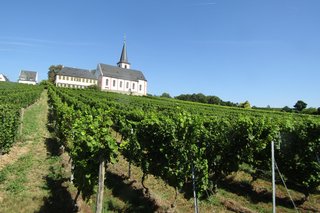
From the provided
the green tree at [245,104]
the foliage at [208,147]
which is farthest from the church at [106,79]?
the foliage at [208,147]

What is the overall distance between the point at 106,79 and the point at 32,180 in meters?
89.4

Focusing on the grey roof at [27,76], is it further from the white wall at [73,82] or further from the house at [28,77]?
the white wall at [73,82]

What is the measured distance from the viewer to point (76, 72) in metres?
101

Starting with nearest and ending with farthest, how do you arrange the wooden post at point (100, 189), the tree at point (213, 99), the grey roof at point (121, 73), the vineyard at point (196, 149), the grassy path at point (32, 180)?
1. the wooden post at point (100, 189)
2. the vineyard at point (196, 149)
3. the grassy path at point (32, 180)
4. the tree at point (213, 99)
5. the grey roof at point (121, 73)

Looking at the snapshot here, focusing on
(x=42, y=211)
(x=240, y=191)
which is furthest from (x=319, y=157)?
(x=42, y=211)

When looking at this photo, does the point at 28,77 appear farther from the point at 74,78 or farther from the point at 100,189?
the point at 100,189

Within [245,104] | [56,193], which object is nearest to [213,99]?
[245,104]

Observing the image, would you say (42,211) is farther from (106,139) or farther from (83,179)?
(106,139)

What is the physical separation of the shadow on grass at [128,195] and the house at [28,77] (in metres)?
112

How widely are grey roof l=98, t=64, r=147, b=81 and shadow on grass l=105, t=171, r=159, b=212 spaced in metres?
88.8

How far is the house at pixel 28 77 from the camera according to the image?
114625 mm

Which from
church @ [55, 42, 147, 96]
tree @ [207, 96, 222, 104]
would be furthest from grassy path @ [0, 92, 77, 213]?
church @ [55, 42, 147, 96]

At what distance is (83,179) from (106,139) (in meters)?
1.56

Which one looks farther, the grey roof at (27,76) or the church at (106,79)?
the grey roof at (27,76)
